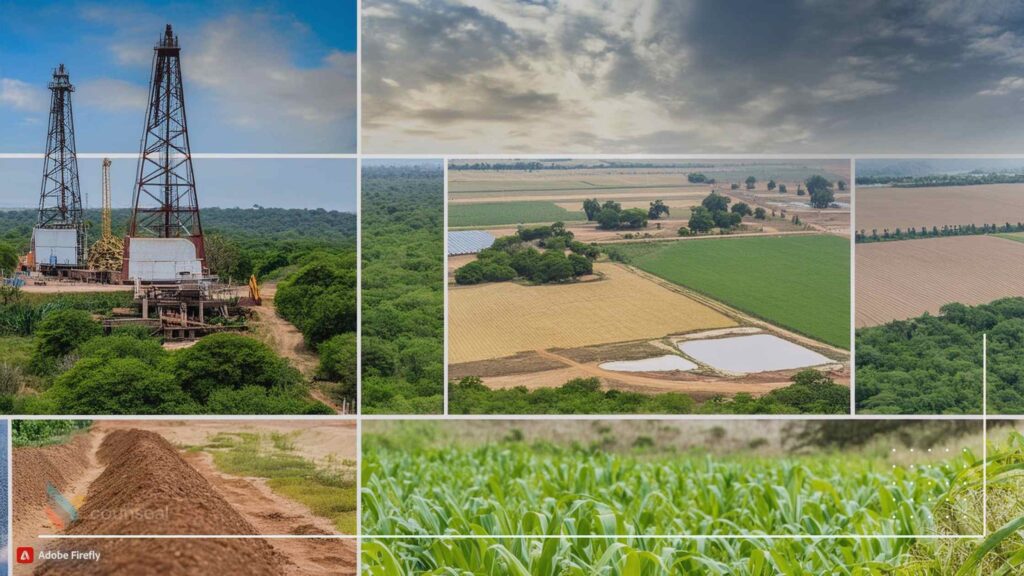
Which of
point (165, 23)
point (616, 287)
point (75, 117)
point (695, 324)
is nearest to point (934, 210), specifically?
point (695, 324)

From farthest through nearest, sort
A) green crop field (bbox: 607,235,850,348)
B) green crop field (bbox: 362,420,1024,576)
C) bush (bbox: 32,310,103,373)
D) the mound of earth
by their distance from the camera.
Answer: green crop field (bbox: 607,235,850,348) < bush (bbox: 32,310,103,373) < the mound of earth < green crop field (bbox: 362,420,1024,576)

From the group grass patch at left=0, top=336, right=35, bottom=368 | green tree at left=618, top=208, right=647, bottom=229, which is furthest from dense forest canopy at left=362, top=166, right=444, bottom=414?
grass patch at left=0, top=336, right=35, bottom=368

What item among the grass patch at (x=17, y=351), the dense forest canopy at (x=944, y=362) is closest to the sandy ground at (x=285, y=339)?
the grass patch at (x=17, y=351)

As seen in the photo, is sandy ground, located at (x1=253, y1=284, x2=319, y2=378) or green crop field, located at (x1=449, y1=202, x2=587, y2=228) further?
green crop field, located at (x1=449, y1=202, x2=587, y2=228)

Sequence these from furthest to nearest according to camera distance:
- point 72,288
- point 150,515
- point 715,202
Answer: point 715,202, point 72,288, point 150,515

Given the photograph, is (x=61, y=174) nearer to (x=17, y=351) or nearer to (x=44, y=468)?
(x=17, y=351)

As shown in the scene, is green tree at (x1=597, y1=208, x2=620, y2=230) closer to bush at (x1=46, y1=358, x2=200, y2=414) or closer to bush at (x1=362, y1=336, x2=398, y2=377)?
bush at (x1=362, y1=336, x2=398, y2=377)

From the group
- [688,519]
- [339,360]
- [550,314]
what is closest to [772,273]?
[550,314]
